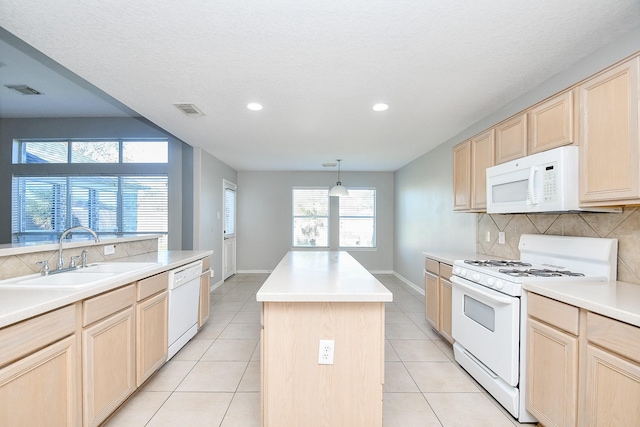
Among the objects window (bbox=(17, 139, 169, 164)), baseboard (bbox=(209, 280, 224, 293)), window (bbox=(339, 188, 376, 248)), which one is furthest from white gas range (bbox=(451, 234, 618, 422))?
window (bbox=(17, 139, 169, 164))

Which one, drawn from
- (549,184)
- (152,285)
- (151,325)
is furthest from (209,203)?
(549,184)

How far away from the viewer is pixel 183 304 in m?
2.75

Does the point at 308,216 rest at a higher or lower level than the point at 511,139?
lower

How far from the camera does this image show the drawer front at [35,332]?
1.15 m

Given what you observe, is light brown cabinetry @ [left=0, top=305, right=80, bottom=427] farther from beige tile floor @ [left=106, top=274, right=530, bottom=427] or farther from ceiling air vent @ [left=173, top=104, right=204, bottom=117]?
ceiling air vent @ [left=173, top=104, right=204, bottom=117]

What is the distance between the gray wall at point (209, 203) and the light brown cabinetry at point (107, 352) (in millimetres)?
2726

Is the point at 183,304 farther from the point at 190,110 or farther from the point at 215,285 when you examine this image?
the point at 215,285

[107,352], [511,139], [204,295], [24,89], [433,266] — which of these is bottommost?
[204,295]

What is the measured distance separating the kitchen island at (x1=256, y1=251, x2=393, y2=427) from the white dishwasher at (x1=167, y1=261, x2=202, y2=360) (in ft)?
4.56

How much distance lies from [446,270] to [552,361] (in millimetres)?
1294

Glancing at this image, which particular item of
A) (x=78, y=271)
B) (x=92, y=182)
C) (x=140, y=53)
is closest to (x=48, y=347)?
(x=78, y=271)

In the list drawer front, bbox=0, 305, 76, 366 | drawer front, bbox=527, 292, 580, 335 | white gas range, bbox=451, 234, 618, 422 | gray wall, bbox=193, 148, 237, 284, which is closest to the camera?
drawer front, bbox=0, 305, 76, 366

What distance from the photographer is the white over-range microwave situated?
1821 millimetres

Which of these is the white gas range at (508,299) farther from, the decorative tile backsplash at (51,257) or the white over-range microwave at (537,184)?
the decorative tile backsplash at (51,257)
